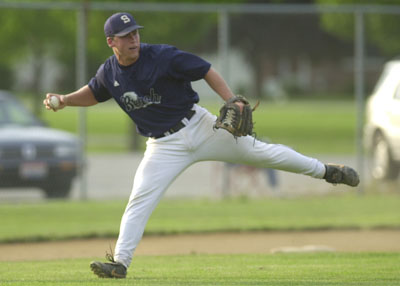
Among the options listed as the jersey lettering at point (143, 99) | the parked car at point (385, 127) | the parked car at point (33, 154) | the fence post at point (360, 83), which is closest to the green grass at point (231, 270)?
the jersey lettering at point (143, 99)

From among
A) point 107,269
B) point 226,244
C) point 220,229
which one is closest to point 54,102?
point 107,269

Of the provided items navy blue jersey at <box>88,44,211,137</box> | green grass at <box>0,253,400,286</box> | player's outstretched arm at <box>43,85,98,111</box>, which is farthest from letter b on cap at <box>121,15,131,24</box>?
green grass at <box>0,253,400,286</box>

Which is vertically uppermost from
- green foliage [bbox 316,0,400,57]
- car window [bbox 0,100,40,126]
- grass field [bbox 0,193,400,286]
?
green foliage [bbox 316,0,400,57]

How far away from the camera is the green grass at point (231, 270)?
607 cm

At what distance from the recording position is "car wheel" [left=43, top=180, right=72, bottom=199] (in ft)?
40.4

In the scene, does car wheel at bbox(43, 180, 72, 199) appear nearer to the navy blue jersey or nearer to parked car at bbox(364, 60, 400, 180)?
parked car at bbox(364, 60, 400, 180)

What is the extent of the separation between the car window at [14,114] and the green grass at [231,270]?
16.8 feet

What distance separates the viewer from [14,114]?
42.1 feet

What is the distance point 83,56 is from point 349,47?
1150 centimetres

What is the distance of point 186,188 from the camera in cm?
1393

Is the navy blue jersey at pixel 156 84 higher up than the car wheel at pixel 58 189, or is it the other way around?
the navy blue jersey at pixel 156 84

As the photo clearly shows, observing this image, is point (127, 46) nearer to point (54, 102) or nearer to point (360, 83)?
point (54, 102)

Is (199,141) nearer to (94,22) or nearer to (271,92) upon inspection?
(94,22)

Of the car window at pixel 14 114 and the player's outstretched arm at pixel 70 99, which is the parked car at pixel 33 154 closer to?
the car window at pixel 14 114
